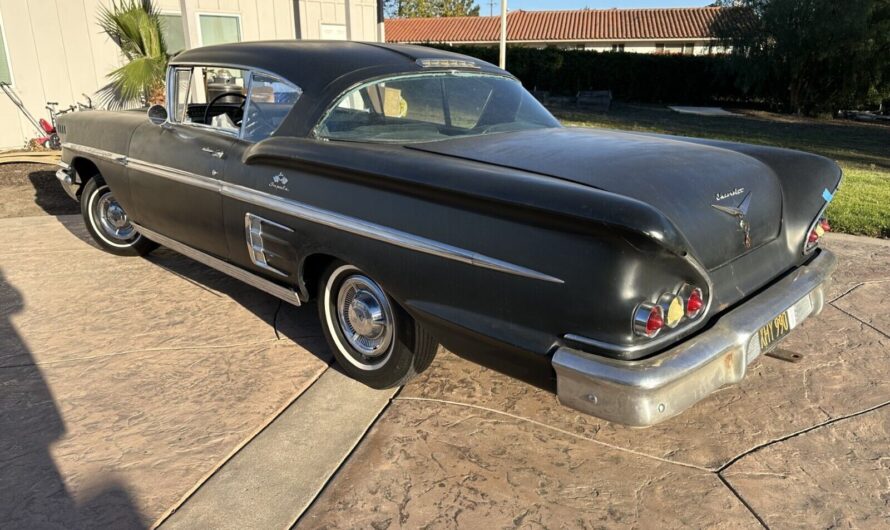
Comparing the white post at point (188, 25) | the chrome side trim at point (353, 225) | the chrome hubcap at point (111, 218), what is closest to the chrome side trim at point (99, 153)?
the chrome hubcap at point (111, 218)

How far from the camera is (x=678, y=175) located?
8.88 ft

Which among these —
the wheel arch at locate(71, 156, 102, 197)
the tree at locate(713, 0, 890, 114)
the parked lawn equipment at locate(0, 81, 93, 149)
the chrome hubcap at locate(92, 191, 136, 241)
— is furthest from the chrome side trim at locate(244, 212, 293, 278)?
the tree at locate(713, 0, 890, 114)

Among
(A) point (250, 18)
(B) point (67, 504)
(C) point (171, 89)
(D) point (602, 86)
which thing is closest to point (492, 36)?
(D) point (602, 86)

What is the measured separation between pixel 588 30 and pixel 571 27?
155cm

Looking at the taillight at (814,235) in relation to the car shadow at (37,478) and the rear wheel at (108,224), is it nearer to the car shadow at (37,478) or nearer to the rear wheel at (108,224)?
the car shadow at (37,478)

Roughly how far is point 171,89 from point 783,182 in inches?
150

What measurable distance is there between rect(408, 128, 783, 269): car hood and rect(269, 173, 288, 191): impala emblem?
0.68 metres

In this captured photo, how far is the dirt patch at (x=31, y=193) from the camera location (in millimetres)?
7137

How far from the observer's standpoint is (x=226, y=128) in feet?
12.9

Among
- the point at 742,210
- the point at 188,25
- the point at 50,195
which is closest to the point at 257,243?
the point at 742,210

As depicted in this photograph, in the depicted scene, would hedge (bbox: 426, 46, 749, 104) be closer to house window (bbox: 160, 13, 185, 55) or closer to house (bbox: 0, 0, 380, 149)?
house (bbox: 0, 0, 380, 149)

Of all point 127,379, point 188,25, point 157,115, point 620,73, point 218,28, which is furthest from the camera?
point 620,73

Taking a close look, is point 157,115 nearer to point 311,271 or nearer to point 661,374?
point 311,271

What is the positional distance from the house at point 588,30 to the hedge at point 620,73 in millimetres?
13176
